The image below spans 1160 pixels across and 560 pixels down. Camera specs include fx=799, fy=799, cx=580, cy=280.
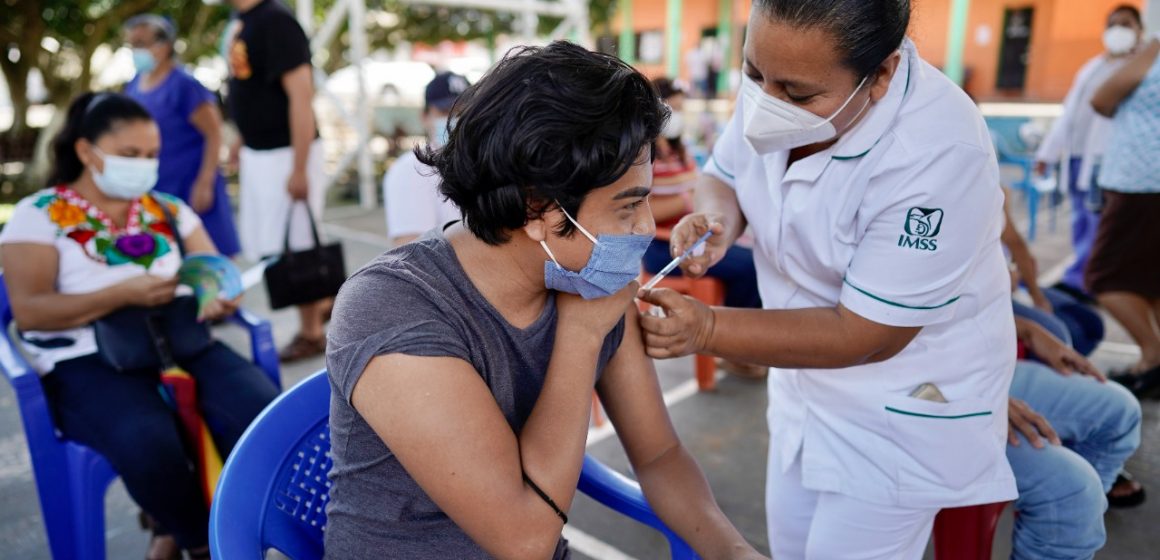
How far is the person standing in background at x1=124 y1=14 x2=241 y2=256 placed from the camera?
406 centimetres

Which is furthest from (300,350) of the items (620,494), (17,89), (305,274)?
(17,89)

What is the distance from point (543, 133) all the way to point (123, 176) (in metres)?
1.81

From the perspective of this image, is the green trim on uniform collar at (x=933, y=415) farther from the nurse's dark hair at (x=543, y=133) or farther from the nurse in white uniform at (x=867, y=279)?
the nurse's dark hair at (x=543, y=133)

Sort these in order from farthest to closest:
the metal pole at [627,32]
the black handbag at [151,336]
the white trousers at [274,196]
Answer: the metal pole at [627,32] < the white trousers at [274,196] < the black handbag at [151,336]

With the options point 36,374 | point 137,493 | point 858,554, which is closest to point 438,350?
point 858,554

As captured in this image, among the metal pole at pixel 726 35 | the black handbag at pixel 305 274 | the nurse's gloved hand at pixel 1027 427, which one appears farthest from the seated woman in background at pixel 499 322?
the metal pole at pixel 726 35

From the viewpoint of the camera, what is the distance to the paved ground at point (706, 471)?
94.2 inches

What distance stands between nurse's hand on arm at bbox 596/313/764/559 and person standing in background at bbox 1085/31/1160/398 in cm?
287

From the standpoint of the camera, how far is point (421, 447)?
110 centimetres

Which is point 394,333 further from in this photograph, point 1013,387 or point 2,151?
point 2,151

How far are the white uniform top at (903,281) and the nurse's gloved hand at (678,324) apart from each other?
0.81 ft

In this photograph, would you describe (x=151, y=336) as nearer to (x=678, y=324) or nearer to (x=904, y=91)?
(x=678, y=324)

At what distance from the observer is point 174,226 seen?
8.44 ft

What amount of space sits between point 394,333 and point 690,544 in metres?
0.68
